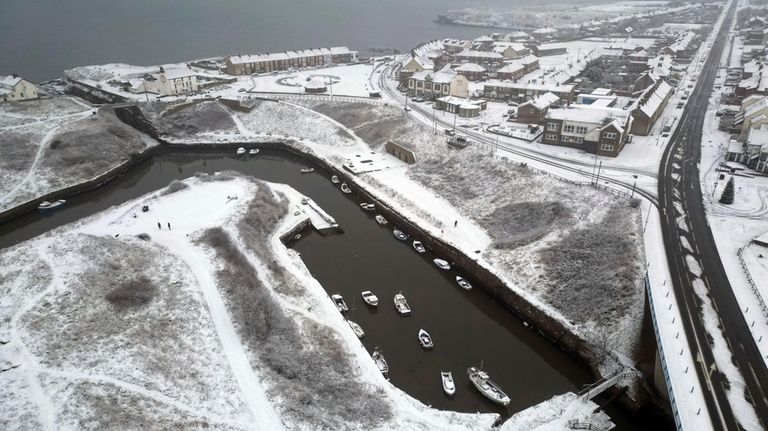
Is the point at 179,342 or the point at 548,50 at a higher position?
the point at 548,50

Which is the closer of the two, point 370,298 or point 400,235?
point 370,298

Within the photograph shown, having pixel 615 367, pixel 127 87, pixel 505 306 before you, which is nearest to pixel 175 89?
pixel 127 87

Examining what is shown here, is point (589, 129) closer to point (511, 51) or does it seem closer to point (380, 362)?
point (380, 362)

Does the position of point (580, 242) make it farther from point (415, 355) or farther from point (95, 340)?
point (95, 340)

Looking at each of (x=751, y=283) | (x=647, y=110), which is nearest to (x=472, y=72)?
(x=647, y=110)

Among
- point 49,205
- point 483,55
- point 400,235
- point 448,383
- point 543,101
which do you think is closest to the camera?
point 448,383
